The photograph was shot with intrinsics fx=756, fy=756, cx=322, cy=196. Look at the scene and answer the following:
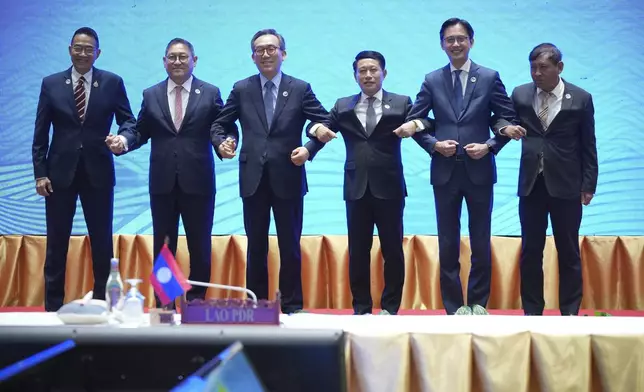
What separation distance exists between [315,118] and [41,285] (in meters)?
2.14

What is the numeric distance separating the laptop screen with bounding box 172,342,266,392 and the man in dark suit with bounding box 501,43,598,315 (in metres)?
2.61

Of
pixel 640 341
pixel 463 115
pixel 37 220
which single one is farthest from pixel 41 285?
pixel 640 341

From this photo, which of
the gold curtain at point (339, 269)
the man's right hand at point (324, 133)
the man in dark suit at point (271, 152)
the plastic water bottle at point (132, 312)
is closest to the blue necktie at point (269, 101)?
the man in dark suit at point (271, 152)

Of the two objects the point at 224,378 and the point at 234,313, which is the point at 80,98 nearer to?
the point at 234,313

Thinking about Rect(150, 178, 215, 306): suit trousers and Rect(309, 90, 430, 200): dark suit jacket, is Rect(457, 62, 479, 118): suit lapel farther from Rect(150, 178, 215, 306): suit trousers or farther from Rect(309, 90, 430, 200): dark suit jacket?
Rect(150, 178, 215, 306): suit trousers

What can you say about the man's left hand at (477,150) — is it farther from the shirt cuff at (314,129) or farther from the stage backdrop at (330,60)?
the stage backdrop at (330,60)

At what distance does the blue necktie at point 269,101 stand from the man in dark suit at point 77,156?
2.41 ft

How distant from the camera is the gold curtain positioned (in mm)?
4512

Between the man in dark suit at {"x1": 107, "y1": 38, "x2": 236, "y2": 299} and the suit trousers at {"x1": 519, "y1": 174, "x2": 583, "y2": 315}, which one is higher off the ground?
the man in dark suit at {"x1": 107, "y1": 38, "x2": 236, "y2": 299}

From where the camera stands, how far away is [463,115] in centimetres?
375

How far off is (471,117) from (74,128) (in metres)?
2.04

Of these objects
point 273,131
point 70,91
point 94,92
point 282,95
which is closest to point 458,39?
point 282,95

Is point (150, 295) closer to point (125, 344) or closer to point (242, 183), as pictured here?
→ point (242, 183)

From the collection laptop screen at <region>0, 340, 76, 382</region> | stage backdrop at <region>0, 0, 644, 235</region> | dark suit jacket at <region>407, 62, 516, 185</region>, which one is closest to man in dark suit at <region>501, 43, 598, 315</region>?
dark suit jacket at <region>407, 62, 516, 185</region>
